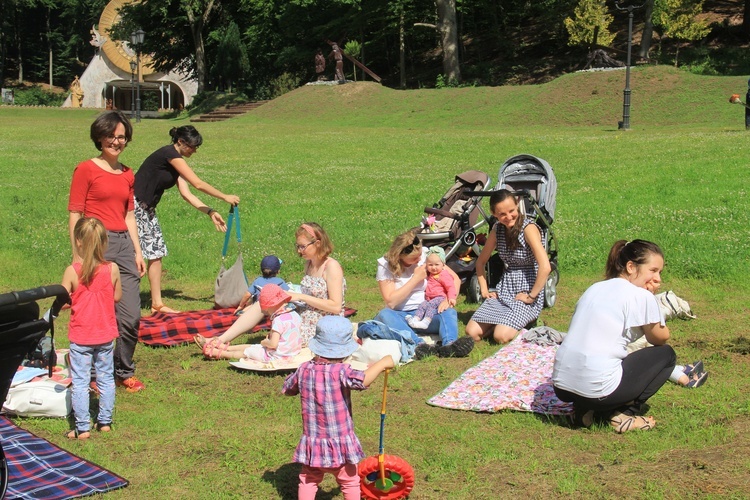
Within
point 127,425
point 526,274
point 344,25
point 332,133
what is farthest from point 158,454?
point 344,25

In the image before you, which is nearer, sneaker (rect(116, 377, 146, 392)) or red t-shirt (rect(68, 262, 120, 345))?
red t-shirt (rect(68, 262, 120, 345))

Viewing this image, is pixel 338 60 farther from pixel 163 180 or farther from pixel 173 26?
pixel 163 180

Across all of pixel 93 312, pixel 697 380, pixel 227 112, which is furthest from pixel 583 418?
pixel 227 112

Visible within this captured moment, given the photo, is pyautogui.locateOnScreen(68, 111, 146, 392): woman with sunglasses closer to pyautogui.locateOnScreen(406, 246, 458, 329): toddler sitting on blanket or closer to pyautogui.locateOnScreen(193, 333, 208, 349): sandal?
pyautogui.locateOnScreen(193, 333, 208, 349): sandal

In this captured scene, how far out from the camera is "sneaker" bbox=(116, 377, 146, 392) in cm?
643

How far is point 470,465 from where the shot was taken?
4.98m

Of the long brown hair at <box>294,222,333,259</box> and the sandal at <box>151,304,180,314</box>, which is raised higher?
the long brown hair at <box>294,222,333,259</box>

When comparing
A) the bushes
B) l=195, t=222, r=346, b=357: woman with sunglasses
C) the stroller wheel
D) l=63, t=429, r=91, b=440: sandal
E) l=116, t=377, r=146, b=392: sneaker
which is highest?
the bushes

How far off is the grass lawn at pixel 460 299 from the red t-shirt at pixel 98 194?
1.38 metres

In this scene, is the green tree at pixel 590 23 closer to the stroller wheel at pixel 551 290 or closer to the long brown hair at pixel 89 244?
the stroller wheel at pixel 551 290

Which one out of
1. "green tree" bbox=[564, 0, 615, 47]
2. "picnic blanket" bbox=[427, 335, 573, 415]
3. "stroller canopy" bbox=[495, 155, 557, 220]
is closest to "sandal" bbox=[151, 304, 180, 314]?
"picnic blanket" bbox=[427, 335, 573, 415]

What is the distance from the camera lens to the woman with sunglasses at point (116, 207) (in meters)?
6.19

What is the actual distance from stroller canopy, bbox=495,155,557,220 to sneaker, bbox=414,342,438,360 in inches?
102

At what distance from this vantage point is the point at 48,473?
486 centimetres
